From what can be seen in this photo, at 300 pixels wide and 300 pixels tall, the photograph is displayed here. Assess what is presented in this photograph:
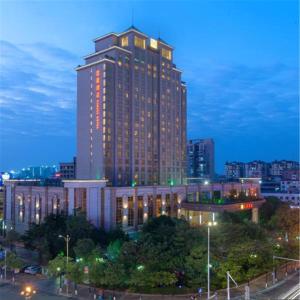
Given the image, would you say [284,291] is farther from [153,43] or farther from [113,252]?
[153,43]

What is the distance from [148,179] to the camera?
2832 inches

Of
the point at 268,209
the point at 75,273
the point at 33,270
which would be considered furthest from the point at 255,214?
the point at 75,273

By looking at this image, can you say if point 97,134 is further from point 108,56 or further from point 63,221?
point 63,221

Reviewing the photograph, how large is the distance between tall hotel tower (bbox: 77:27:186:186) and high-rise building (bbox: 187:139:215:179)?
55374 mm

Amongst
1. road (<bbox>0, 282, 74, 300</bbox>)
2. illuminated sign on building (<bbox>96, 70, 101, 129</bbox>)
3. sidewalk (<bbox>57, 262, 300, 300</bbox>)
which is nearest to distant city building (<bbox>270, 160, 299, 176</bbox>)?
illuminated sign on building (<bbox>96, 70, 101, 129</bbox>)

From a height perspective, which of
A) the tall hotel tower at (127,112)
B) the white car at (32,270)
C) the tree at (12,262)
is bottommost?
the white car at (32,270)

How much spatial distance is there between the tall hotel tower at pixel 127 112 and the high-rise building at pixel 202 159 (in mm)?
55374

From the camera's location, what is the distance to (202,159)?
436ft

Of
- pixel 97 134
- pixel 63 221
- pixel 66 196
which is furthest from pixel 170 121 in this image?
pixel 63 221

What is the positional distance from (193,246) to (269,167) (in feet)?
440

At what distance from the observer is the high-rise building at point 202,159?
5202 inches

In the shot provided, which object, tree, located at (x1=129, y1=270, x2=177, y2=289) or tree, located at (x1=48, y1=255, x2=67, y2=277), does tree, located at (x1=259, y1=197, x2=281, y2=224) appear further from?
tree, located at (x1=48, y1=255, x2=67, y2=277)

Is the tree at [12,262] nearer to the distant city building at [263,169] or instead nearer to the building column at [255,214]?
the building column at [255,214]

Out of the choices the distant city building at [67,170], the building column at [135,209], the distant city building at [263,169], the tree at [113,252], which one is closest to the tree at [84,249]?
the tree at [113,252]
